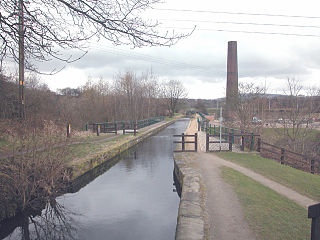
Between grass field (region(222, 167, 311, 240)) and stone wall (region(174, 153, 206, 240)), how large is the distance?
0.87m

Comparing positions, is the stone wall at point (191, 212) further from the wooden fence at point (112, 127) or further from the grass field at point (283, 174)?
the wooden fence at point (112, 127)

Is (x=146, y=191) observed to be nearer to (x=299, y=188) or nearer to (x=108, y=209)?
(x=108, y=209)

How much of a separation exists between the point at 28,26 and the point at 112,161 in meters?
9.26

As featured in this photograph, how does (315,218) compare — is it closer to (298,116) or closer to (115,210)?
(115,210)

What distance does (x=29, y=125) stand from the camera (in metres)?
6.52

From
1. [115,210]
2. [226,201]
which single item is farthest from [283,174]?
[115,210]

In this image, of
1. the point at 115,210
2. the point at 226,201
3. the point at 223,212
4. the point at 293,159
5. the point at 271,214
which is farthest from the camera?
the point at 293,159

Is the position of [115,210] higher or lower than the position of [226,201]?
lower

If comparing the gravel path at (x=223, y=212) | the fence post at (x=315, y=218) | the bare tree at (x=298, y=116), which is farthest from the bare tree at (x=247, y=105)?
the fence post at (x=315, y=218)

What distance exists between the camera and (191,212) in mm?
4770

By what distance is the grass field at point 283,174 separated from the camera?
21.2 feet

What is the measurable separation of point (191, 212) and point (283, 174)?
463 centimetres

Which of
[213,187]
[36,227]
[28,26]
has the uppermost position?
[28,26]

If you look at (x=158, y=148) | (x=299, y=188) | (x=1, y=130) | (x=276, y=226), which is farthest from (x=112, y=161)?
(x=276, y=226)
